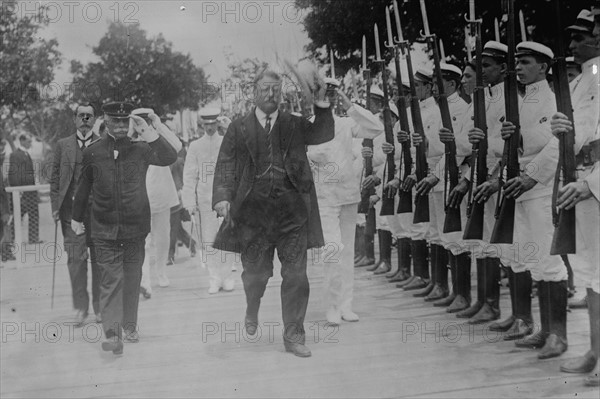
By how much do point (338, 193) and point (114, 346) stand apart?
2.16 meters

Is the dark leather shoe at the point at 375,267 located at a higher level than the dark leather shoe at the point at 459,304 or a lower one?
higher

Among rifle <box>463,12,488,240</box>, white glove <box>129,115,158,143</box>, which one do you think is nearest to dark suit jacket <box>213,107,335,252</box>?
white glove <box>129,115,158,143</box>

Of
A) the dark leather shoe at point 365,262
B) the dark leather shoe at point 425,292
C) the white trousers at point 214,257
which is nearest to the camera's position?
the dark leather shoe at point 425,292

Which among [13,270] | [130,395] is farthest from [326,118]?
[13,270]

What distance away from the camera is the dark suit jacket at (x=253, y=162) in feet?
18.0

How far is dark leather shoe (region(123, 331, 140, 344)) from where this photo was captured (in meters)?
5.92

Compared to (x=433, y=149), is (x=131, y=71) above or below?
above

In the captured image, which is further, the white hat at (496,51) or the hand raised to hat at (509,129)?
the white hat at (496,51)

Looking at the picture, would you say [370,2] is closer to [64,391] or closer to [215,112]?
[215,112]

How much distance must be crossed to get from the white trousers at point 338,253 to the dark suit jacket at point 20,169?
7008 mm

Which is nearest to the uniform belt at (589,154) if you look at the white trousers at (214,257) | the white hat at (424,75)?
the white hat at (424,75)

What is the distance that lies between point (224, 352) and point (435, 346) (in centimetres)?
149

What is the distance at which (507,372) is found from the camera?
476cm

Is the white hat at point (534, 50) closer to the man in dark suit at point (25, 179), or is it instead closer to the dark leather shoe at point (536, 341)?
the dark leather shoe at point (536, 341)
